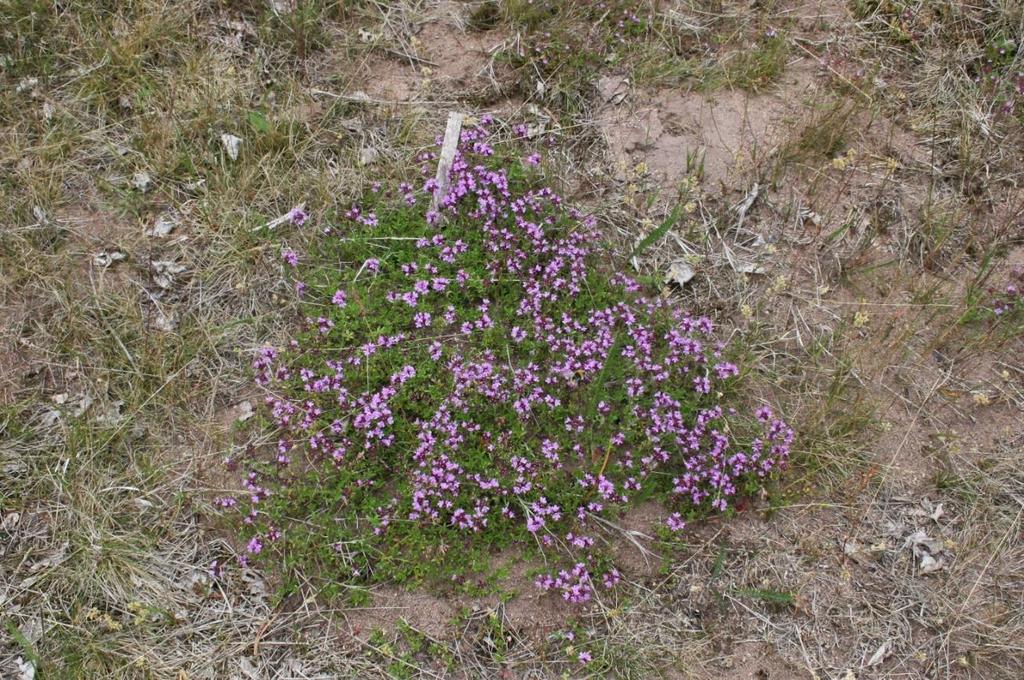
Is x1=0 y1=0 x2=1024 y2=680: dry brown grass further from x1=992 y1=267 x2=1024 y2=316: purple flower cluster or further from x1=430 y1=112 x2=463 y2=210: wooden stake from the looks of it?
x1=430 y1=112 x2=463 y2=210: wooden stake

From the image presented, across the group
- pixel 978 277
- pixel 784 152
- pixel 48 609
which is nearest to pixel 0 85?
pixel 48 609

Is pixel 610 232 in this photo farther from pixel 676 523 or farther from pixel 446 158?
pixel 676 523

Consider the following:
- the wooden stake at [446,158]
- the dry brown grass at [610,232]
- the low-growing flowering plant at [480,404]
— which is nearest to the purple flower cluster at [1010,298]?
the dry brown grass at [610,232]

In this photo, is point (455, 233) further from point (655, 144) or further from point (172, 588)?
point (172, 588)

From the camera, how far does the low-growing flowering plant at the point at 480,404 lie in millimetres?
4312

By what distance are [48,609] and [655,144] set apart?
476cm

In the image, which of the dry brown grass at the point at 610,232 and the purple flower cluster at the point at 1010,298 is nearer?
the dry brown grass at the point at 610,232

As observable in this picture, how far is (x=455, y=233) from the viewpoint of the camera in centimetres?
512

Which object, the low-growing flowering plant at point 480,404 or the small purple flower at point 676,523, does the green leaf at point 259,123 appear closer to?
the low-growing flowering plant at point 480,404

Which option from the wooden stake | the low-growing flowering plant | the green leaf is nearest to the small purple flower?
the low-growing flowering plant

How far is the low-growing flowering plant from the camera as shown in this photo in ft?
14.1

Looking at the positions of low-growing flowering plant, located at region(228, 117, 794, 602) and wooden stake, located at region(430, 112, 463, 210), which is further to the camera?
wooden stake, located at region(430, 112, 463, 210)

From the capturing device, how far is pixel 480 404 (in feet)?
15.0

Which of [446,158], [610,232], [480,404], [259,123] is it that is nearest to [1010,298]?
[610,232]
